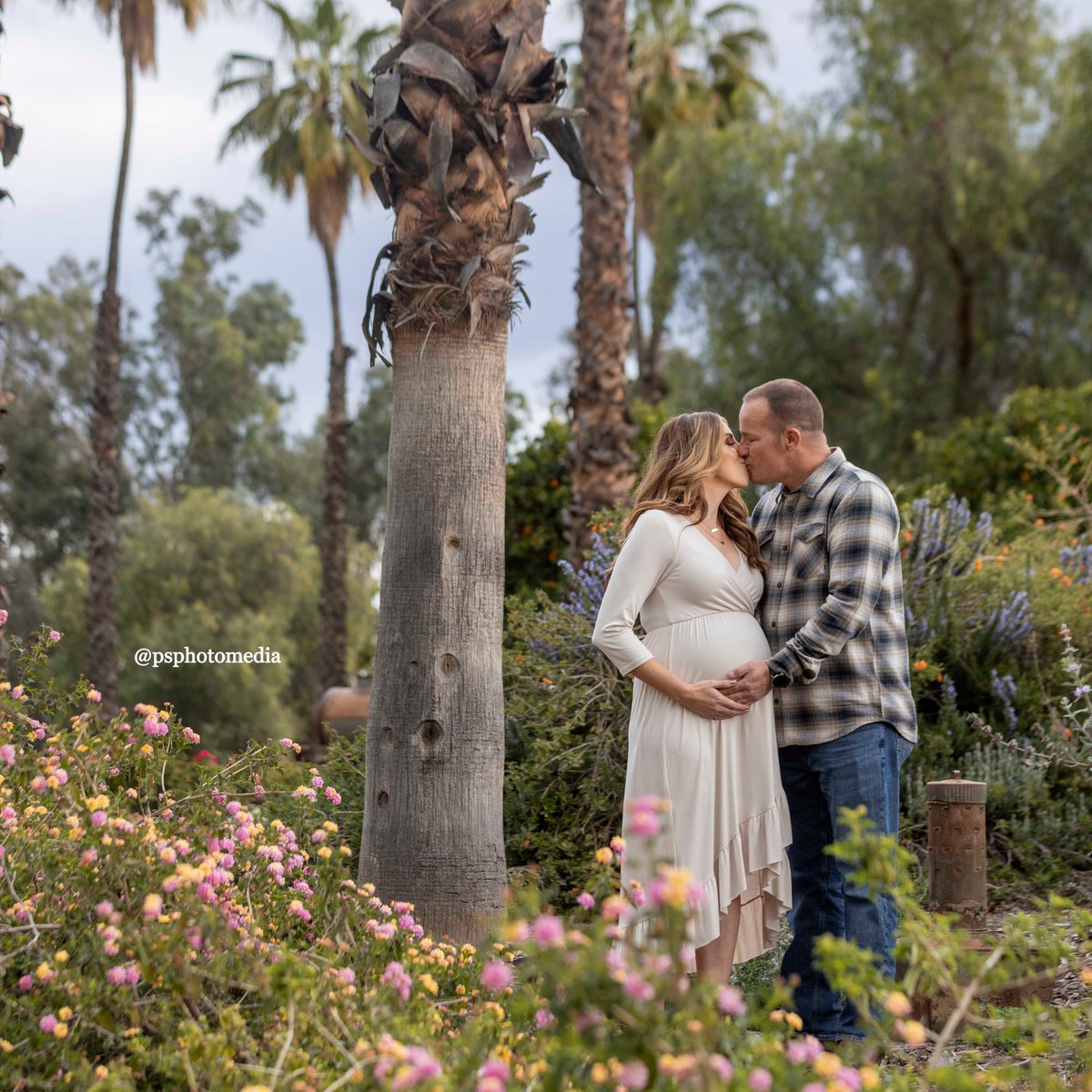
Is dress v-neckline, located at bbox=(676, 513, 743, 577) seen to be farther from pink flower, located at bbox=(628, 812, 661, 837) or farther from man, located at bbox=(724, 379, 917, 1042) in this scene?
pink flower, located at bbox=(628, 812, 661, 837)

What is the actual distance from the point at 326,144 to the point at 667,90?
19.8 ft

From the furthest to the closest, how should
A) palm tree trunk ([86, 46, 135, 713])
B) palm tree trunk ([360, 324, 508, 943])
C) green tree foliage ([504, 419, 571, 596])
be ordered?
palm tree trunk ([86, 46, 135, 713]), green tree foliage ([504, 419, 571, 596]), palm tree trunk ([360, 324, 508, 943])

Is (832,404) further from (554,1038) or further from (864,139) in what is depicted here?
(554,1038)

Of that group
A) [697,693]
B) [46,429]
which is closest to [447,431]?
[697,693]

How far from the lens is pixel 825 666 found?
3.65 metres

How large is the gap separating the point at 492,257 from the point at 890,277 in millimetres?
15444

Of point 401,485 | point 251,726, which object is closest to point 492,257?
point 401,485

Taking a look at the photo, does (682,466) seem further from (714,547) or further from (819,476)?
(819,476)

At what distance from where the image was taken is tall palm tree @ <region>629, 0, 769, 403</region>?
→ 20438 millimetres

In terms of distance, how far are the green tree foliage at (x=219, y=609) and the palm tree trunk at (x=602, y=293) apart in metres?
16.7

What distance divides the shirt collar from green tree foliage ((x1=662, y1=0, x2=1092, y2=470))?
14.4m

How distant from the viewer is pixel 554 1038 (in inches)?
80.6

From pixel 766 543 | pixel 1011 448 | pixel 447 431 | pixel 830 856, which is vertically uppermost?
pixel 1011 448

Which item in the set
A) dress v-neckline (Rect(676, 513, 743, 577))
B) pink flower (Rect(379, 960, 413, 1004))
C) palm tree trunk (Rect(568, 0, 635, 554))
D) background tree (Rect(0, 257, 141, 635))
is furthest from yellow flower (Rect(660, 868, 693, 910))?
background tree (Rect(0, 257, 141, 635))
